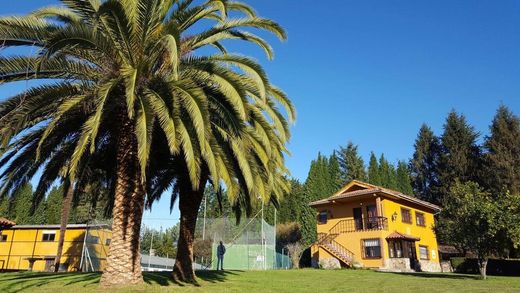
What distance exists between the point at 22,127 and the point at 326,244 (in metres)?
27.1

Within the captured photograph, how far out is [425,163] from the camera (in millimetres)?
61156

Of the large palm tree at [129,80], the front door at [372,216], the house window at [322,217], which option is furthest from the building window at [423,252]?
the large palm tree at [129,80]

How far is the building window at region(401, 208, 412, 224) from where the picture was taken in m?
35.2

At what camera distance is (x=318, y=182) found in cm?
5838

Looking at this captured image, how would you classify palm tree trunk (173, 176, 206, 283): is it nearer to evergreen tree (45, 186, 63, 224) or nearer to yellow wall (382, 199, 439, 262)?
yellow wall (382, 199, 439, 262)

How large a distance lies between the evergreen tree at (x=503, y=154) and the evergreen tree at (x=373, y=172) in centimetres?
1568

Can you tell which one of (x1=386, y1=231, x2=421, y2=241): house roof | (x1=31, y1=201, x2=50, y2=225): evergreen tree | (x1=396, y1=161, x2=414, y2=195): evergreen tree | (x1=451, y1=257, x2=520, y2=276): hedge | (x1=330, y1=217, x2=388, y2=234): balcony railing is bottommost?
(x1=451, y1=257, x2=520, y2=276): hedge

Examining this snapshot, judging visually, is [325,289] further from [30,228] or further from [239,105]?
[30,228]

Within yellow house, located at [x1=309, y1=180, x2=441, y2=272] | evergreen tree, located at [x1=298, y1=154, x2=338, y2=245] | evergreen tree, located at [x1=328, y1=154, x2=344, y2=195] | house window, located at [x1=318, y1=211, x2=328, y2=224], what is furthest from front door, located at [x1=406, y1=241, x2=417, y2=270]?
evergreen tree, located at [x1=328, y1=154, x2=344, y2=195]

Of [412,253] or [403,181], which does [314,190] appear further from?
[412,253]

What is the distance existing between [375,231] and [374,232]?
0.39 feet

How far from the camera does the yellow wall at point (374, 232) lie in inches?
1249

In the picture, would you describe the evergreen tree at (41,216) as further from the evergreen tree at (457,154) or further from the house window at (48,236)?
the evergreen tree at (457,154)

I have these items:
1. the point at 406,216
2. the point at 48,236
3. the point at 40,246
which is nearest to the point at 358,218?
the point at 406,216
